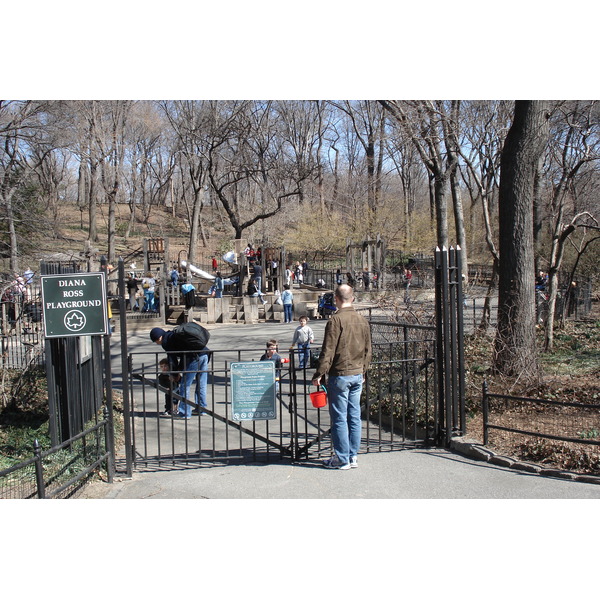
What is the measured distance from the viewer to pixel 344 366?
19.7 ft

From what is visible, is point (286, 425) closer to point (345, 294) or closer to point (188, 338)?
point (188, 338)

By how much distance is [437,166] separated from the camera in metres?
16.2

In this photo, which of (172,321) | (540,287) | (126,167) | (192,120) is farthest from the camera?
(126,167)

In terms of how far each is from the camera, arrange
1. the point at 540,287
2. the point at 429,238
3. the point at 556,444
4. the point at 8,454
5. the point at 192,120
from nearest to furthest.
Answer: the point at 556,444 < the point at 8,454 < the point at 540,287 < the point at 192,120 < the point at 429,238

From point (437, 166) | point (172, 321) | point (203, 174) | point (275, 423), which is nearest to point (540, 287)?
point (437, 166)


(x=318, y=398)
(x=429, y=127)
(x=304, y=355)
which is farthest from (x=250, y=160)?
(x=318, y=398)

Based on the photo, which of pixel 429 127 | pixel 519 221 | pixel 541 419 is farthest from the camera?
pixel 429 127

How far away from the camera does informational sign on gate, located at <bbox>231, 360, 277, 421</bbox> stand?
6512 mm

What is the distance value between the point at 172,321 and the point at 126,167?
39475mm

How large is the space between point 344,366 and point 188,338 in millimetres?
3223

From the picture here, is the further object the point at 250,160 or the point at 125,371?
the point at 250,160

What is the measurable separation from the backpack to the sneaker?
291cm

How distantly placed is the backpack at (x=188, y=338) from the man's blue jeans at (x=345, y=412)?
116 inches

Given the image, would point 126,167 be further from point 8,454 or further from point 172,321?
point 8,454
